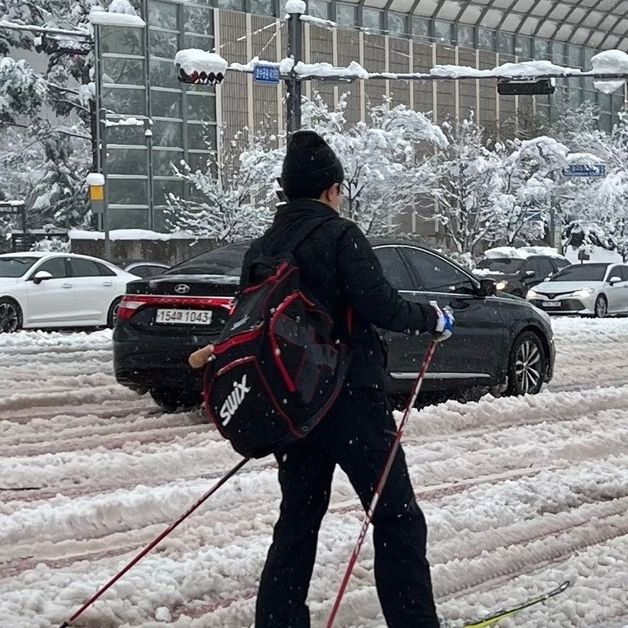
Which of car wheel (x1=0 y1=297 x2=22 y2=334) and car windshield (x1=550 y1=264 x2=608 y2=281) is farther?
car windshield (x1=550 y1=264 x2=608 y2=281)

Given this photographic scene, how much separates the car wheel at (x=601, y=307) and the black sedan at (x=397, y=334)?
17405 mm

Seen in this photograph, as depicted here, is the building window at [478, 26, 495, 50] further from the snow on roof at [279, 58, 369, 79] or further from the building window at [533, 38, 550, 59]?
the snow on roof at [279, 58, 369, 79]

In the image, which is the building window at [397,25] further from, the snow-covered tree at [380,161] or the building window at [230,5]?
the snow-covered tree at [380,161]

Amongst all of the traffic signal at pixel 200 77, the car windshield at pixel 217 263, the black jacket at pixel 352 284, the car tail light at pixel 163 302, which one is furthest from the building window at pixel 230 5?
the black jacket at pixel 352 284

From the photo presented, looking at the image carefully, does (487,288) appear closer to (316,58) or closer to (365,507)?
(365,507)

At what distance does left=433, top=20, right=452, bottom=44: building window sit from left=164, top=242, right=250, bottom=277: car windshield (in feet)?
180

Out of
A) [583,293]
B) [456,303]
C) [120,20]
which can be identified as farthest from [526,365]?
[583,293]

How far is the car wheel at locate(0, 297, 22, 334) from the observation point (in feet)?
69.4

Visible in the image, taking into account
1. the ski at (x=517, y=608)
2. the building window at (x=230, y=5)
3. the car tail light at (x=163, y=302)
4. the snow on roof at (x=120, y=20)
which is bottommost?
the ski at (x=517, y=608)

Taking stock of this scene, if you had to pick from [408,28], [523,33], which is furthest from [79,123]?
[523,33]

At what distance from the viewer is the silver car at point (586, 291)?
94.5ft

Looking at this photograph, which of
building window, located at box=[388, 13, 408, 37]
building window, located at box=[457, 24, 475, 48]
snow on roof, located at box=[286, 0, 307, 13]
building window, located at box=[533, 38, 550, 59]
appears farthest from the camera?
building window, located at box=[533, 38, 550, 59]

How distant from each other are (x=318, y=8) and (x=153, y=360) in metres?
50.2

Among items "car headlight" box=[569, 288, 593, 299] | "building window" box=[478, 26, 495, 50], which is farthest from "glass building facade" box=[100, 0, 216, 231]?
"car headlight" box=[569, 288, 593, 299]
